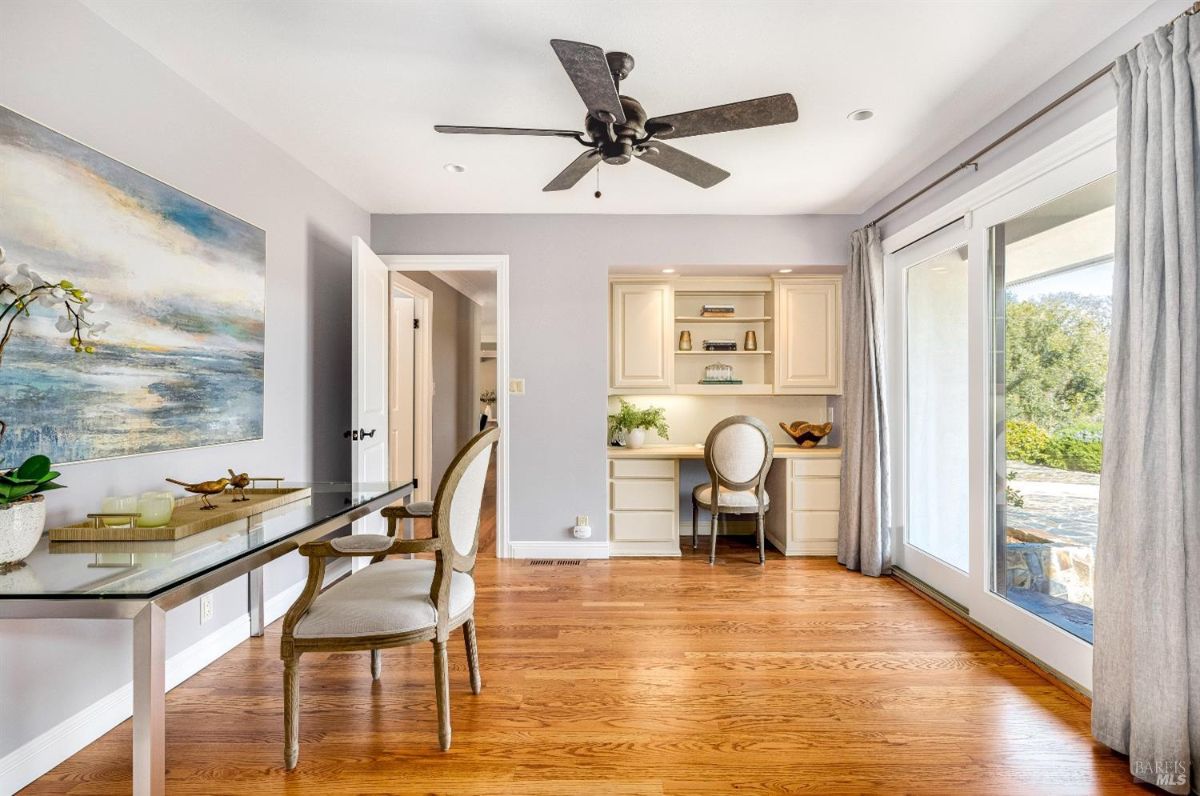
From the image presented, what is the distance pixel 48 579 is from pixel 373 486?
127 cm

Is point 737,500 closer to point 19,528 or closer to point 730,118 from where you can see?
point 730,118

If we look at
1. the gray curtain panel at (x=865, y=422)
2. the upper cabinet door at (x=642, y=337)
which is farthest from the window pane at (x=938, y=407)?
the upper cabinet door at (x=642, y=337)

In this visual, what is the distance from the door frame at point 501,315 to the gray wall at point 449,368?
1.38 meters

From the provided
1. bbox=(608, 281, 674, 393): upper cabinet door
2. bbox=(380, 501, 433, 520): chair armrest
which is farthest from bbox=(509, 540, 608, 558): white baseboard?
bbox=(380, 501, 433, 520): chair armrest

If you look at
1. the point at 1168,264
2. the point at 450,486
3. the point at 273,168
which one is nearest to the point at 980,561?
the point at 1168,264

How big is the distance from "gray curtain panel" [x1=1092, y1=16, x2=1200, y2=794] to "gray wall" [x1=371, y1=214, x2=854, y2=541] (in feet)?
7.91

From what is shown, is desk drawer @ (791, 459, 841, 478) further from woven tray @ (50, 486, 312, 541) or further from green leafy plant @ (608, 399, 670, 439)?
woven tray @ (50, 486, 312, 541)

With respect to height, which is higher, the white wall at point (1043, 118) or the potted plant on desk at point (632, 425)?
the white wall at point (1043, 118)

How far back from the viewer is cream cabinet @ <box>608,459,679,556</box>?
4.19 m

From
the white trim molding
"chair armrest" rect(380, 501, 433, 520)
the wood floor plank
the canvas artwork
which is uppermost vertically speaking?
the white trim molding

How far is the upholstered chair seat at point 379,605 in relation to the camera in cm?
177

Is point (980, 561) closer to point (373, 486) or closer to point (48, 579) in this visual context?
point (373, 486)

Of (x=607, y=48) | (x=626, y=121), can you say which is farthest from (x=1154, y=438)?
(x=607, y=48)

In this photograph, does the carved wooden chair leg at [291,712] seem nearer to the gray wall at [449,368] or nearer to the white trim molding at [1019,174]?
the white trim molding at [1019,174]
